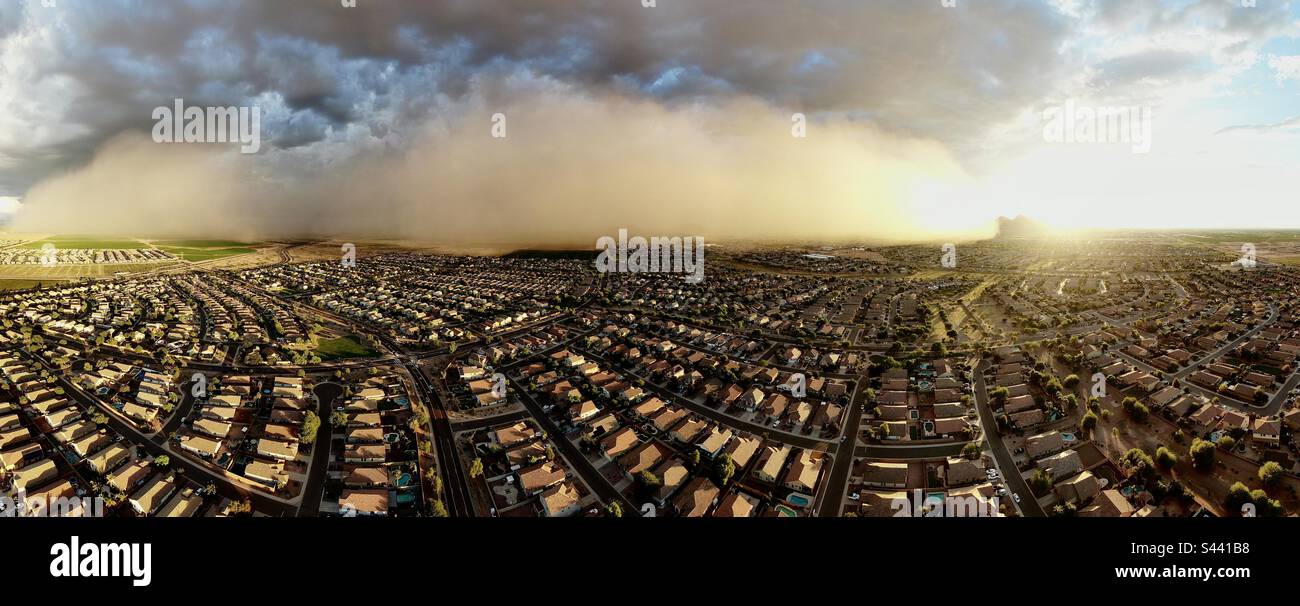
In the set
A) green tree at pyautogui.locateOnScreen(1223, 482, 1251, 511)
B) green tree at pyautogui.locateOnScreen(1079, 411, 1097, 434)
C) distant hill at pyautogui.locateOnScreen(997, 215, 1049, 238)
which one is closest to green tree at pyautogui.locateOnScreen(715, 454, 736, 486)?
green tree at pyautogui.locateOnScreen(1079, 411, 1097, 434)

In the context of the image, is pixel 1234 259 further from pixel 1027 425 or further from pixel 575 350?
pixel 575 350

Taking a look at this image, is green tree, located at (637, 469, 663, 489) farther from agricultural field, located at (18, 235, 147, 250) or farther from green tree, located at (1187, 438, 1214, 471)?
agricultural field, located at (18, 235, 147, 250)

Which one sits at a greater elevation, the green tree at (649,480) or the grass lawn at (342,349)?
the grass lawn at (342,349)

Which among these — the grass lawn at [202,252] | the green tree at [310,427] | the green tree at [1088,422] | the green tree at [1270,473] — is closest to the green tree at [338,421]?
the green tree at [310,427]

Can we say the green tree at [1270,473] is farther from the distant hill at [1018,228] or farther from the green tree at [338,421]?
the distant hill at [1018,228]

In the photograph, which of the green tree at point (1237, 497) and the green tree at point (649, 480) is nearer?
the green tree at point (1237, 497)
